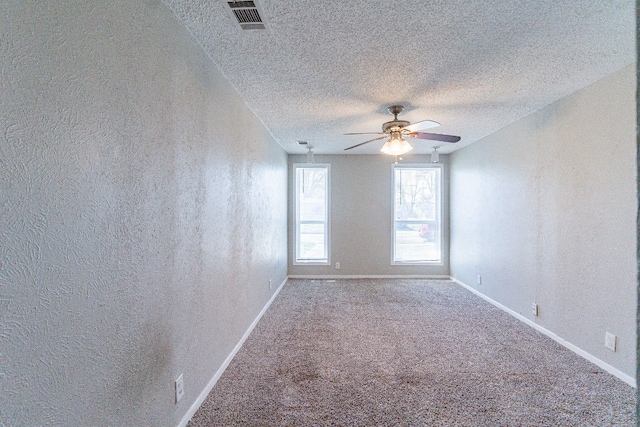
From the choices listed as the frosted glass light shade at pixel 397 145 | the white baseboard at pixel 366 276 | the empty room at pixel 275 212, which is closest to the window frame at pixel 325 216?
the white baseboard at pixel 366 276

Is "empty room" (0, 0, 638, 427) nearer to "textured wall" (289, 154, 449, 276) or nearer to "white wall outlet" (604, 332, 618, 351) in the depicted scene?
"white wall outlet" (604, 332, 618, 351)

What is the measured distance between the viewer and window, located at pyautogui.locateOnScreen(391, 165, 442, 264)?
5426 millimetres

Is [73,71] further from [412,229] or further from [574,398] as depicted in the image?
[412,229]

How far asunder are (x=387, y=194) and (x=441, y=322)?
2664 millimetres

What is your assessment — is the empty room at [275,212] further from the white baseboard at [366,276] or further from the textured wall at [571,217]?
the white baseboard at [366,276]

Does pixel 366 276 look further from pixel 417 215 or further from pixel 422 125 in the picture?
pixel 422 125

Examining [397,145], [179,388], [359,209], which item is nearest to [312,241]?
[359,209]

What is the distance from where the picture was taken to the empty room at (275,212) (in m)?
0.90

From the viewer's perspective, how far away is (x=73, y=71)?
3.13 feet

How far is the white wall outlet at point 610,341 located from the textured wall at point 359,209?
3119mm

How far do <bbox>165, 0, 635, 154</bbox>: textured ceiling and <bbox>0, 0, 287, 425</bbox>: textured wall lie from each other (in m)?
0.45

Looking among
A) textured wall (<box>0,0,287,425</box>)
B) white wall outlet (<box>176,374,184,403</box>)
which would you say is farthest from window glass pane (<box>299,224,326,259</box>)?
white wall outlet (<box>176,374,184,403</box>)

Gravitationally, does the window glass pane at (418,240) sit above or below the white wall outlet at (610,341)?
above

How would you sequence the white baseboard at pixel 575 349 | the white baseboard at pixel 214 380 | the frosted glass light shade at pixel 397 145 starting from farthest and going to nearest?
the frosted glass light shade at pixel 397 145, the white baseboard at pixel 575 349, the white baseboard at pixel 214 380
